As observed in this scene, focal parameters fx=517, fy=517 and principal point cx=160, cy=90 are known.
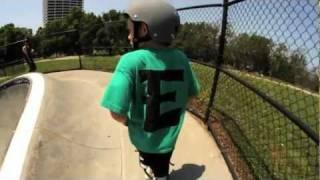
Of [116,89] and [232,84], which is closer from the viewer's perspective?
[116,89]

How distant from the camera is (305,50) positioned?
11.4ft

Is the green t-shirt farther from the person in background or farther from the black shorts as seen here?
the person in background

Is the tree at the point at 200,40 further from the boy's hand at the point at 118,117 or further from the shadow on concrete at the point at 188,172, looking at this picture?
the boy's hand at the point at 118,117

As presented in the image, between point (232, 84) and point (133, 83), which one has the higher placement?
point (133, 83)

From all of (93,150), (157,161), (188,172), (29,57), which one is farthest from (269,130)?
(29,57)

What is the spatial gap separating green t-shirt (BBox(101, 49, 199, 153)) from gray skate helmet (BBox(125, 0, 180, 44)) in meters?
0.13

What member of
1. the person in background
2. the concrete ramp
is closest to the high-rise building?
the person in background

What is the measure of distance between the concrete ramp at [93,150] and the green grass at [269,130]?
35 centimetres

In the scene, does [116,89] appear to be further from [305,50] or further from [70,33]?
[70,33]

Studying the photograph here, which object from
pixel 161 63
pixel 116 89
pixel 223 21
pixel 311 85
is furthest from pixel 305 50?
pixel 223 21

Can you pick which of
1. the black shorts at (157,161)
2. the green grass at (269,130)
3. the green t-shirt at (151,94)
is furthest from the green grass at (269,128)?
the green t-shirt at (151,94)

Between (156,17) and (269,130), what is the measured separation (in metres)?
2.80

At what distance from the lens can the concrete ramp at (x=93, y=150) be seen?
5.01m

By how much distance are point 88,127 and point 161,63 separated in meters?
3.10
